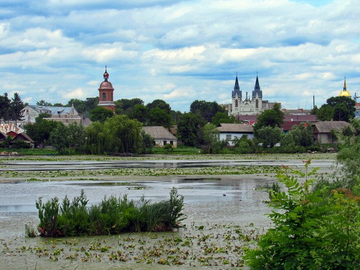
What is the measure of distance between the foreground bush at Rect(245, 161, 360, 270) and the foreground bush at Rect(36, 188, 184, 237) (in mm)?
8130

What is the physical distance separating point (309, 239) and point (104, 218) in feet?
30.5

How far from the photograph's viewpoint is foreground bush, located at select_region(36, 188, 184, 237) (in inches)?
723

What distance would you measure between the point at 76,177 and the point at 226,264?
2938 cm

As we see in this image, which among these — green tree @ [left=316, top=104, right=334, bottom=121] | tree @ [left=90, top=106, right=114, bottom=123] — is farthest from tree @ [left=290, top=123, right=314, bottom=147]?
tree @ [left=90, top=106, right=114, bottom=123]

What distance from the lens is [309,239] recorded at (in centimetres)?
1107

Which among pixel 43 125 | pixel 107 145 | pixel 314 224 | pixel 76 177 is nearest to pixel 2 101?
pixel 43 125

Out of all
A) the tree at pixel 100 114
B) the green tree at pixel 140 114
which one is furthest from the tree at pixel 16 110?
the green tree at pixel 140 114

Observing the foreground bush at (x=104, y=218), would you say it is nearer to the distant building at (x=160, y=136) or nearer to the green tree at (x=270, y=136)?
the green tree at (x=270, y=136)

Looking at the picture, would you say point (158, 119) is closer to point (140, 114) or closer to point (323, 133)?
point (140, 114)

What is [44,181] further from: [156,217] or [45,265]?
[45,265]

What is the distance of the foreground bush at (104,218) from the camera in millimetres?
18375

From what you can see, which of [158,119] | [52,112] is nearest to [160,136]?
[158,119]

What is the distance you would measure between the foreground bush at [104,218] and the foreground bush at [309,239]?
813 cm

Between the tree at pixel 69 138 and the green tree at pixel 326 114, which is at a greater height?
the green tree at pixel 326 114
